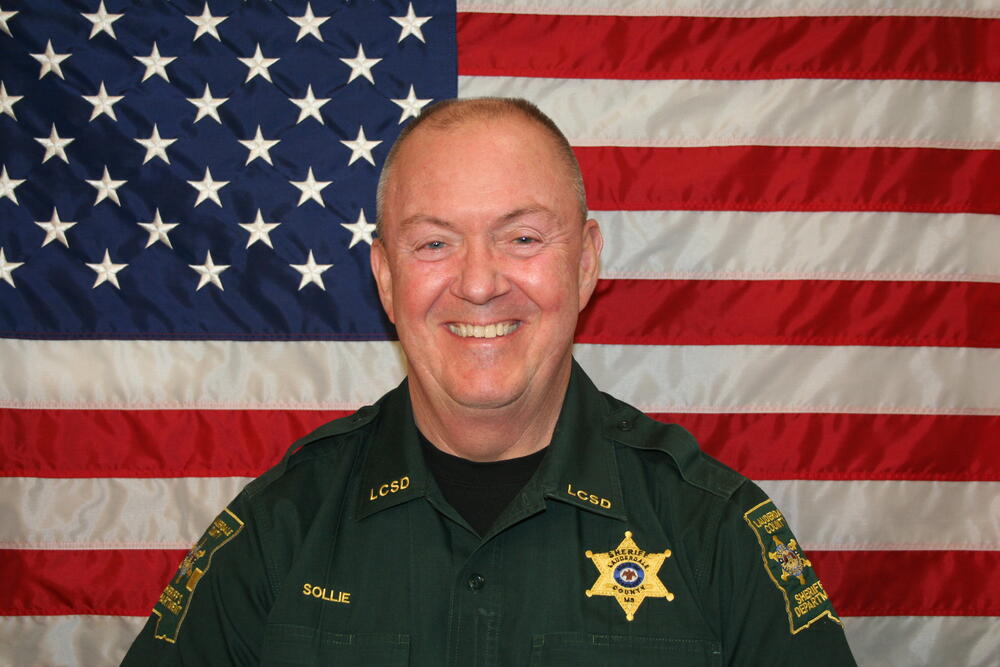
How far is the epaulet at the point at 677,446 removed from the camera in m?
1.69

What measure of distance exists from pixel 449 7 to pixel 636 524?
1.53m

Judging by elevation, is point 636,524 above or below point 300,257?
below

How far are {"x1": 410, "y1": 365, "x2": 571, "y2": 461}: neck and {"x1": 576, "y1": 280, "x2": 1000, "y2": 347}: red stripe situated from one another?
0.75m

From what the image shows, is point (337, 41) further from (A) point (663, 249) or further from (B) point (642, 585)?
(B) point (642, 585)

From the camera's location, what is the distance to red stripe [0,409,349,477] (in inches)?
96.0

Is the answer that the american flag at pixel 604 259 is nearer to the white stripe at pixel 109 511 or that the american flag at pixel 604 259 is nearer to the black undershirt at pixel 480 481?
the white stripe at pixel 109 511

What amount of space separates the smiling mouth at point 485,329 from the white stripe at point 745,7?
1.19m

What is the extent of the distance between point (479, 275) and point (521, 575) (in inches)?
21.9

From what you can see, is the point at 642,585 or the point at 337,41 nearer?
the point at 642,585

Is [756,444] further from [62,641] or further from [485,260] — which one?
[62,641]

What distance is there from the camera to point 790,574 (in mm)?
1603

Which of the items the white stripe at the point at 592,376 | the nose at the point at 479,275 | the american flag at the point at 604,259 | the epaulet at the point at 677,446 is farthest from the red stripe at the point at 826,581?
the nose at the point at 479,275

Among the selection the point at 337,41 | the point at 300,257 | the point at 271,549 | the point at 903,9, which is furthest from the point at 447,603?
the point at 903,9

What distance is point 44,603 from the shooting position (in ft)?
7.98
